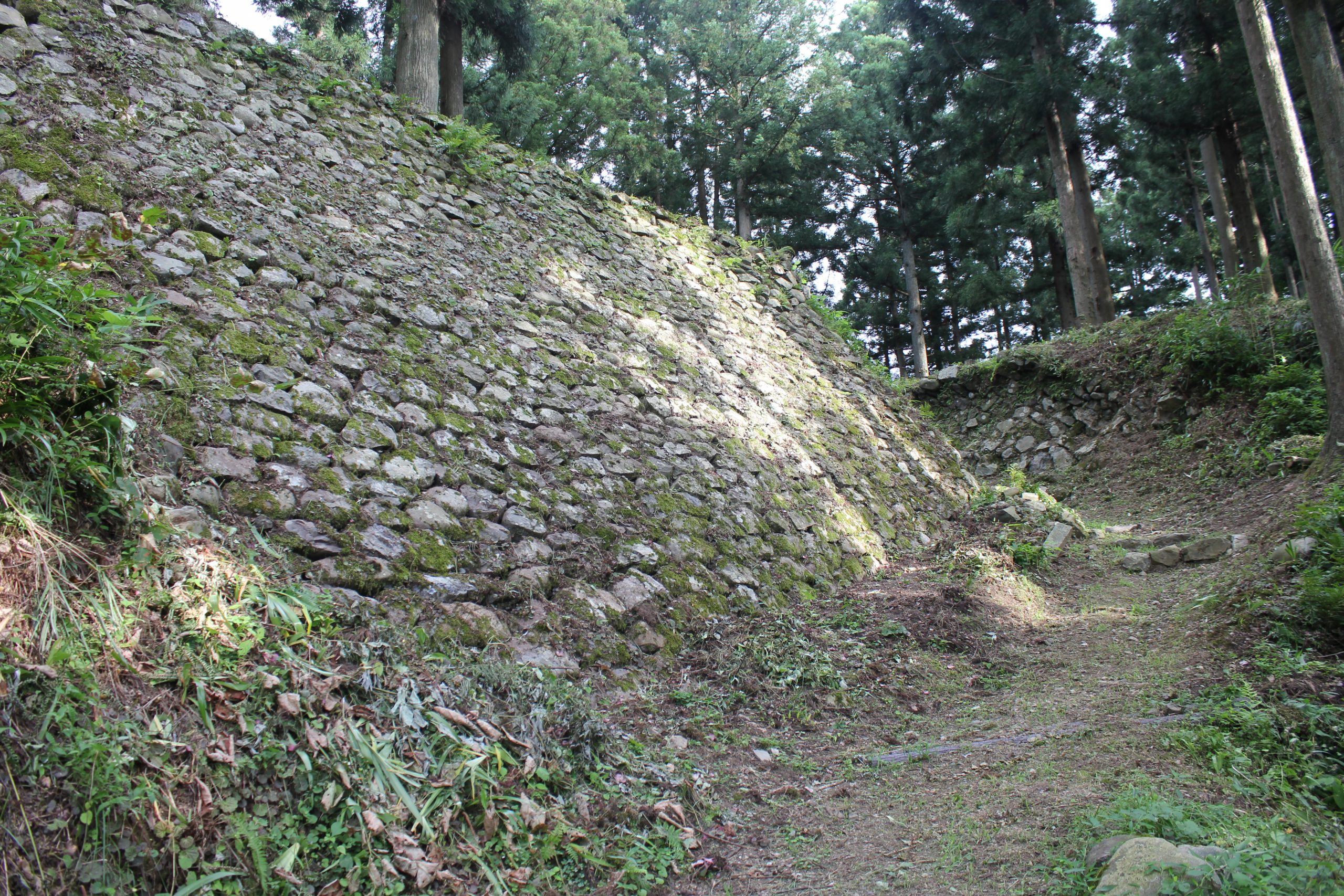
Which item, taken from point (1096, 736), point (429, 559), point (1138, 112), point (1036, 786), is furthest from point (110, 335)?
point (1138, 112)

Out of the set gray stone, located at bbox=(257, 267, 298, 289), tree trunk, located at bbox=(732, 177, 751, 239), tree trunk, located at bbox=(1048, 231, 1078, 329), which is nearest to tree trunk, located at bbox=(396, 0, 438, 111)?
gray stone, located at bbox=(257, 267, 298, 289)

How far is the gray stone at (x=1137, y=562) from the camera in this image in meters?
6.21

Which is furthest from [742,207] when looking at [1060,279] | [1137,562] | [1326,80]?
[1137,562]

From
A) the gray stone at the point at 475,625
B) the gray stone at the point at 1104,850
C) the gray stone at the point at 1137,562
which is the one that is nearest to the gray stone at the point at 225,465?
the gray stone at the point at 475,625

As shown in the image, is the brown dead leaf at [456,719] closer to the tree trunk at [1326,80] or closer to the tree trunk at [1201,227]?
the tree trunk at [1326,80]

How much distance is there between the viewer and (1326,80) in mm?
6137

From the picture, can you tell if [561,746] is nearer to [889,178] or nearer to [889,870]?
[889,870]

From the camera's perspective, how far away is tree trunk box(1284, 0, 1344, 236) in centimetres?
609

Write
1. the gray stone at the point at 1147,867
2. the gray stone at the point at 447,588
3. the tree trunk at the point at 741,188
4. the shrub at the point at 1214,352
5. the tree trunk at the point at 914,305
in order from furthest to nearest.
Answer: the tree trunk at the point at 741,188 → the tree trunk at the point at 914,305 → the shrub at the point at 1214,352 → the gray stone at the point at 447,588 → the gray stone at the point at 1147,867

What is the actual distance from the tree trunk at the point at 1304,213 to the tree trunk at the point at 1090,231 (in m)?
6.55

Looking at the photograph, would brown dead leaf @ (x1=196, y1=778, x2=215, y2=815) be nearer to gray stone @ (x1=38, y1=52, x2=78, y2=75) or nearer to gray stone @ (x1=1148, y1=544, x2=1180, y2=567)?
gray stone @ (x1=38, y1=52, x2=78, y2=75)

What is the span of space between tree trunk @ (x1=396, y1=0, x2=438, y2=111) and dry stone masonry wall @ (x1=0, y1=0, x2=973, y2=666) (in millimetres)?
1263

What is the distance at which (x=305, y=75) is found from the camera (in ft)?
22.7

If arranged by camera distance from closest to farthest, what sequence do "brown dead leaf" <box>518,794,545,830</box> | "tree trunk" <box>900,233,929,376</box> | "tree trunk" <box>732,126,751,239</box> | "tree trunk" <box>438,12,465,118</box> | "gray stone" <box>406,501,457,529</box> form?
"brown dead leaf" <box>518,794,545,830</box>, "gray stone" <box>406,501,457,529</box>, "tree trunk" <box>438,12,465,118</box>, "tree trunk" <box>900,233,929,376</box>, "tree trunk" <box>732,126,751,239</box>
